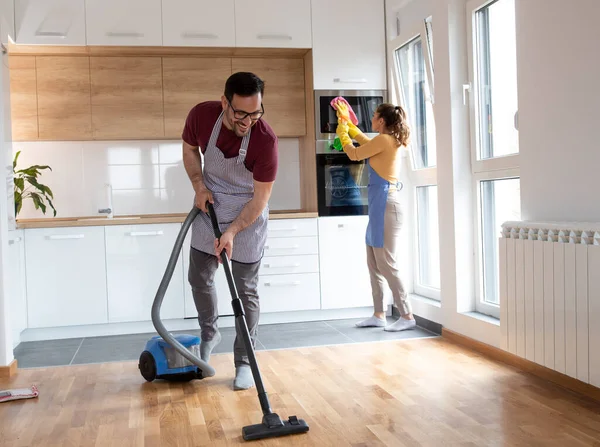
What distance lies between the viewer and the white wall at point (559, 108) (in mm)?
2799

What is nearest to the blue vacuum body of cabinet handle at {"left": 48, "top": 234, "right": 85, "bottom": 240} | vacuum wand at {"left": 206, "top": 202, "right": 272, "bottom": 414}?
vacuum wand at {"left": 206, "top": 202, "right": 272, "bottom": 414}

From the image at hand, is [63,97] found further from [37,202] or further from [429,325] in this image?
[429,325]

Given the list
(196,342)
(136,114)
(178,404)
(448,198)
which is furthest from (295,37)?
(178,404)

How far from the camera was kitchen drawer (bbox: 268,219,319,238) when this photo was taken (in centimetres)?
487

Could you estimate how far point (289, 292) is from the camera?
491 cm

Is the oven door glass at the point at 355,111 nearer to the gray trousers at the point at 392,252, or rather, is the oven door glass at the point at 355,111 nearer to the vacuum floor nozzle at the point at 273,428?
the gray trousers at the point at 392,252

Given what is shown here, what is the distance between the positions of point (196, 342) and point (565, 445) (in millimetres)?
1635

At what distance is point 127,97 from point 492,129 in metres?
2.63

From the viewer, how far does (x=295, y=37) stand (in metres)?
4.96

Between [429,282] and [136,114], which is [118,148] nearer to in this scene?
[136,114]

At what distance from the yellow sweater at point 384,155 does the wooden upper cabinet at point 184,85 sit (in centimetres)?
134

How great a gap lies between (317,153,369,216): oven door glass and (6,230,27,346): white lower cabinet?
2.03m

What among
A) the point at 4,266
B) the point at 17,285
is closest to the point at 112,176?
the point at 17,285

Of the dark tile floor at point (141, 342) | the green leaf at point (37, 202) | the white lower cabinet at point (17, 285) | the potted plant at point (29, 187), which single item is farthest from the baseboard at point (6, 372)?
the green leaf at point (37, 202)
